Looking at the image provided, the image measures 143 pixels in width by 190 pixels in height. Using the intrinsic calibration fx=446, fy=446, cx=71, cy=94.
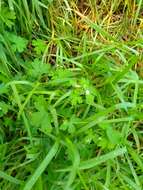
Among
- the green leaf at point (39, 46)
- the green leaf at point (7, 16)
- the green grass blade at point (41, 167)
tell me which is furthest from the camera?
the green leaf at point (39, 46)

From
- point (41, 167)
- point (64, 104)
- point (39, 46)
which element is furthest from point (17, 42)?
point (41, 167)

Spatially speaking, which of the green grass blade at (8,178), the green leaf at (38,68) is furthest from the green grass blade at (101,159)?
the green leaf at (38,68)

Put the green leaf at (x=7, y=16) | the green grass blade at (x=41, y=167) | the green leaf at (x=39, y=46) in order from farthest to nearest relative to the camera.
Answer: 1. the green leaf at (x=39, y=46)
2. the green leaf at (x=7, y=16)
3. the green grass blade at (x=41, y=167)

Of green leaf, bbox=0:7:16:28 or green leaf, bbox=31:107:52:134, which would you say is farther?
green leaf, bbox=0:7:16:28

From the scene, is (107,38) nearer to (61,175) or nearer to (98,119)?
Result: (98,119)

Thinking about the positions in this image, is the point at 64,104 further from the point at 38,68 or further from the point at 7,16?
the point at 7,16

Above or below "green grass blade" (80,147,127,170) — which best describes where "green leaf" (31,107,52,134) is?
above

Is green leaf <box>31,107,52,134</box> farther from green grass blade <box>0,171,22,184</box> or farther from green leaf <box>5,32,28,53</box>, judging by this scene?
green leaf <box>5,32,28,53</box>

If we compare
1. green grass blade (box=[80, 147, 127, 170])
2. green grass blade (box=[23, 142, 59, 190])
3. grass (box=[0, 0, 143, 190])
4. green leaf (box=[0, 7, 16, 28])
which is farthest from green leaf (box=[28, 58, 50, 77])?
green grass blade (box=[80, 147, 127, 170])

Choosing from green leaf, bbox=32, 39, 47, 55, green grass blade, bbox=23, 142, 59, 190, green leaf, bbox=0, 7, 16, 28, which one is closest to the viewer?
green grass blade, bbox=23, 142, 59, 190

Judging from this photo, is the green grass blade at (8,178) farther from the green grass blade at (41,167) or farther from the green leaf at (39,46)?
the green leaf at (39,46)
